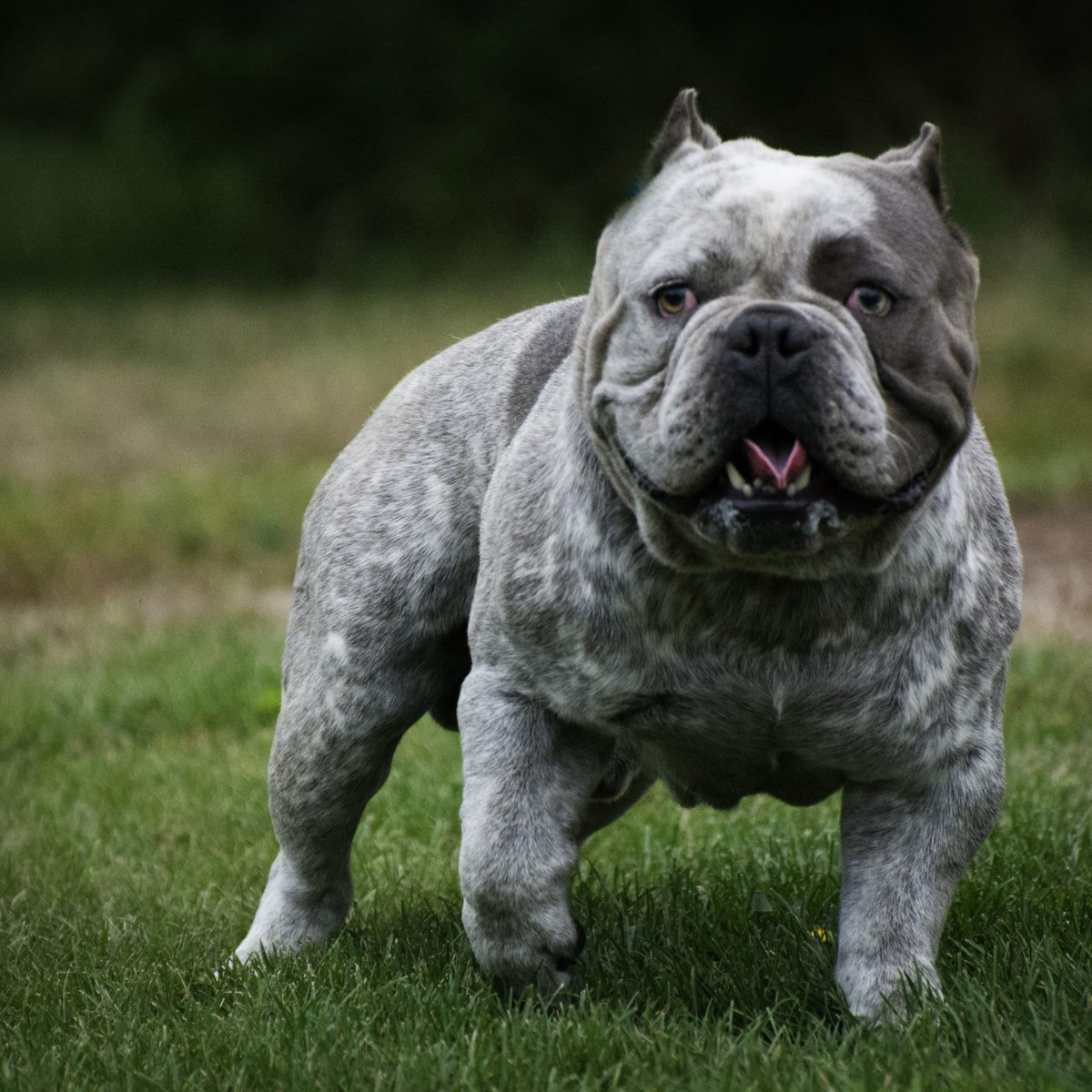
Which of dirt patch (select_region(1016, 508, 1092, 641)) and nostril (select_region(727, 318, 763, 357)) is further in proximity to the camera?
dirt patch (select_region(1016, 508, 1092, 641))

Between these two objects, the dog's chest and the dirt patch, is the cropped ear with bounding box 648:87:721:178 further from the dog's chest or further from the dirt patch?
the dirt patch

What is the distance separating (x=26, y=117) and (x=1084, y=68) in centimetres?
1108

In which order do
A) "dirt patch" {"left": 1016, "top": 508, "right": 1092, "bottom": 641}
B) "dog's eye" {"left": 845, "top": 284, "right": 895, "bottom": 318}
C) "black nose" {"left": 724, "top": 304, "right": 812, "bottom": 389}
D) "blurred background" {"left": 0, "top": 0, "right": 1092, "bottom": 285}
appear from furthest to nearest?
"blurred background" {"left": 0, "top": 0, "right": 1092, "bottom": 285} → "dirt patch" {"left": 1016, "top": 508, "right": 1092, "bottom": 641} → "dog's eye" {"left": 845, "top": 284, "right": 895, "bottom": 318} → "black nose" {"left": 724, "top": 304, "right": 812, "bottom": 389}

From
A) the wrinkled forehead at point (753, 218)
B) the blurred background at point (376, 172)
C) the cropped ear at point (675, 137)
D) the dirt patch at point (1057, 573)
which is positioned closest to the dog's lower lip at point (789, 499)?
the wrinkled forehead at point (753, 218)

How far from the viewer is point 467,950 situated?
141 inches

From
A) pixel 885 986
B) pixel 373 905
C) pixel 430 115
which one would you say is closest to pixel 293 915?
pixel 373 905

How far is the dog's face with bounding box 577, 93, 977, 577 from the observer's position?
256cm

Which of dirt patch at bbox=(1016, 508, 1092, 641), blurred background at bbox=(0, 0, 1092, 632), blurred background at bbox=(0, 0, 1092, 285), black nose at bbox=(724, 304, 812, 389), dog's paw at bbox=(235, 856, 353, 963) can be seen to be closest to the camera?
black nose at bbox=(724, 304, 812, 389)

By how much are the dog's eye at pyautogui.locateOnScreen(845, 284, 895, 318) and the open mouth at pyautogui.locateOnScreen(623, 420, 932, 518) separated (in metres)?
0.26

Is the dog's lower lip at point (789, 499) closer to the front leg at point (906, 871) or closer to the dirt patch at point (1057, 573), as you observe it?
the front leg at point (906, 871)

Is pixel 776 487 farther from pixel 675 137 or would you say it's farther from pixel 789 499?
pixel 675 137

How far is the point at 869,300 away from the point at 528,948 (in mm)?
1438

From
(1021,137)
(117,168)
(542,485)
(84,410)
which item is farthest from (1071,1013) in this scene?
(117,168)

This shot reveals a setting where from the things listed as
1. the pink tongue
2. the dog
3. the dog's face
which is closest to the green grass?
the dog
